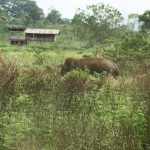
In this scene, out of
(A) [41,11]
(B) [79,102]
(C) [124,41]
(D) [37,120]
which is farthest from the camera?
(A) [41,11]

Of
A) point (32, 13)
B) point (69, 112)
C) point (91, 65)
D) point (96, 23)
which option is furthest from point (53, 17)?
point (69, 112)

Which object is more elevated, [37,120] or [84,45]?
[37,120]

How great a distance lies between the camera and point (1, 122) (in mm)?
6453

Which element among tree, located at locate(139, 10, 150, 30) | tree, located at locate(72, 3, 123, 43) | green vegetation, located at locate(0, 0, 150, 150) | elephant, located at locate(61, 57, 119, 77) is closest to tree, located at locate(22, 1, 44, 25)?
tree, located at locate(72, 3, 123, 43)

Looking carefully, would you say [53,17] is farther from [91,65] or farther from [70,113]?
[70,113]

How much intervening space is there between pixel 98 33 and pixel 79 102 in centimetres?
4090

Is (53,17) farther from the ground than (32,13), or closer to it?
closer to it

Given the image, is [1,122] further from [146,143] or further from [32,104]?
[146,143]

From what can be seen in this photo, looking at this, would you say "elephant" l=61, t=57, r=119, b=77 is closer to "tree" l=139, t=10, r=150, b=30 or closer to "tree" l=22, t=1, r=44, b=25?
"tree" l=139, t=10, r=150, b=30

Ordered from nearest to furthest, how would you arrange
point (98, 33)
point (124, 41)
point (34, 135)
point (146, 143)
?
point (146, 143) < point (34, 135) < point (124, 41) < point (98, 33)

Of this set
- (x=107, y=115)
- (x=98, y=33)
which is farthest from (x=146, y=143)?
(x=98, y=33)

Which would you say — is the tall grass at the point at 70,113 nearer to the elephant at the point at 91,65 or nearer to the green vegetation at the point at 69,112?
the green vegetation at the point at 69,112

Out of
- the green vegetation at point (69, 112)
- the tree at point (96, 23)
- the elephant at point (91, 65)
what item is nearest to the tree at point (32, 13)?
the tree at point (96, 23)

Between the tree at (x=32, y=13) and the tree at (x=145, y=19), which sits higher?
the tree at (x=145, y=19)
